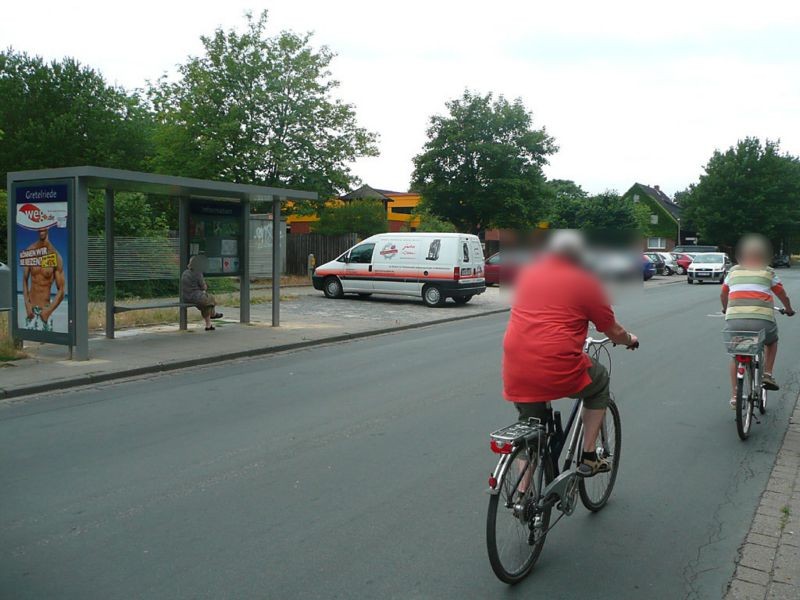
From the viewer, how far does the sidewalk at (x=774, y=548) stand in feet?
12.1

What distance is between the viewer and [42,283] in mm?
10867

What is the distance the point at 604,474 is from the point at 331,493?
1.75 meters

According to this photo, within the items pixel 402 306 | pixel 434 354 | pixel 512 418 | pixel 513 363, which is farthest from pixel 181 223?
pixel 513 363

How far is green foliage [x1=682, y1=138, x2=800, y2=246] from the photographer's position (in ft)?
234

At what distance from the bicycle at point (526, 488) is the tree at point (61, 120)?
37.6m

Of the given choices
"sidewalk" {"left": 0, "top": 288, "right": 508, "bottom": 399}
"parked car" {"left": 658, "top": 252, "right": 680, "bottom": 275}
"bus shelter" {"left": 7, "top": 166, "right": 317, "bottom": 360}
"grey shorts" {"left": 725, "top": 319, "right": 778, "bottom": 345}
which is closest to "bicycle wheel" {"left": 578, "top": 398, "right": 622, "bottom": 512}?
"grey shorts" {"left": 725, "top": 319, "right": 778, "bottom": 345}

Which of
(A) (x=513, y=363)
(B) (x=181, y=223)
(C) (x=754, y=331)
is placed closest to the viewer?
(A) (x=513, y=363)

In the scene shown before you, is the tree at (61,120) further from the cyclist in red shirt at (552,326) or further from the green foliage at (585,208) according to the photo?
the cyclist in red shirt at (552,326)

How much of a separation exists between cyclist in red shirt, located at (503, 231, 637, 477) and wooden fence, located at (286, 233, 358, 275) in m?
28.8

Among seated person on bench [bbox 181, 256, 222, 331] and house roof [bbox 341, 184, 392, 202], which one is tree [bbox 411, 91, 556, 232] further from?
seated person on bench [bbox 181, 256, 222, 331]

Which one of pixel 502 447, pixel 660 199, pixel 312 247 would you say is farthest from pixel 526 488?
pixel 660 199

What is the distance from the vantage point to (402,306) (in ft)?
68.8

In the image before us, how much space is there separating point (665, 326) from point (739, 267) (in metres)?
9.57

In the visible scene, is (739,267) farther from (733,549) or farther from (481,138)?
(481,138)
